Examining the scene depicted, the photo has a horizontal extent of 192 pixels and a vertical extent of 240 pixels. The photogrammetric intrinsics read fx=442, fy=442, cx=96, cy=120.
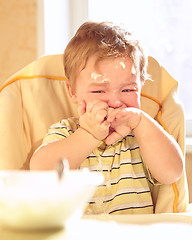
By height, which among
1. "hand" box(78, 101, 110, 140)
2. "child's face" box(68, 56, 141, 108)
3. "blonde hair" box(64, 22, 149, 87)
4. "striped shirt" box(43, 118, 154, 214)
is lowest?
"striped shirt" box(43, 118, 154, 214)

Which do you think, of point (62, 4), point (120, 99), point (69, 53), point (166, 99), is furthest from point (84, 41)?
point (62, 4)

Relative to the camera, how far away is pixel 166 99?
4.30ft

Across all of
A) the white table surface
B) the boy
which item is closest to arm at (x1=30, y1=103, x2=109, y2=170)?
the boy

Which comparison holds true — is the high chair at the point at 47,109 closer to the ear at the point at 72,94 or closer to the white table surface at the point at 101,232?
the ear at the point at 72,94

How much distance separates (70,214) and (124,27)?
87cm

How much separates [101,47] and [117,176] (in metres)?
0.36

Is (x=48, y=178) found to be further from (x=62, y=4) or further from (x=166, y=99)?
(x=62, y=4)

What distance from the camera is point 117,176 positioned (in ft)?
4.03

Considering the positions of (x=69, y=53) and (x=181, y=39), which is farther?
(x=181, y=39)

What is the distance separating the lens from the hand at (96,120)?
1.09 meters

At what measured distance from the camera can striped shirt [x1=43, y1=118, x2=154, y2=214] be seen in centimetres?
119

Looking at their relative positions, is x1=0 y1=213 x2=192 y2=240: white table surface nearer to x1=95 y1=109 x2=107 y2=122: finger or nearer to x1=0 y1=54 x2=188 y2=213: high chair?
x1=95 y1=109 x2=107 y2=122: finger

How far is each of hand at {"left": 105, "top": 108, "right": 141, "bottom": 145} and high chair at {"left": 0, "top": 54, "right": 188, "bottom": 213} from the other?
0.49 ft

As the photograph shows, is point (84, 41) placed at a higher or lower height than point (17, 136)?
higher
